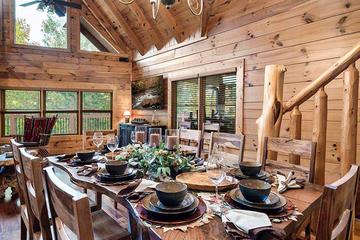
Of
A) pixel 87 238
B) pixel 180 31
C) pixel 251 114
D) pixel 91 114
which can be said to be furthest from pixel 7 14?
pixel 87 238

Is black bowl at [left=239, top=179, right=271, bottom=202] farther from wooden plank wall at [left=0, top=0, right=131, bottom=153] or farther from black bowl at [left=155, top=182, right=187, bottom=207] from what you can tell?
wooden plank wall at [left=0, top=0, right=131, bottom=153]

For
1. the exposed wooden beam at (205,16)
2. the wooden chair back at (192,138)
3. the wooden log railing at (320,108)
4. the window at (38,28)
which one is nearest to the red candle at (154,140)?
the wooden chair back at (192,138)

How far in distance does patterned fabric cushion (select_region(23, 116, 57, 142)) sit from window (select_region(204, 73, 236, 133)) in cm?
331

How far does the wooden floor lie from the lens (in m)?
2.57

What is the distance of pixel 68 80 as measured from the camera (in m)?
6.31

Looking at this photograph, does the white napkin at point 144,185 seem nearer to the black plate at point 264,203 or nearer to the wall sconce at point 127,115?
the black plate at point 264,203

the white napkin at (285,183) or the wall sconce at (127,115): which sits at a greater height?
the wall sconce at (127,115)

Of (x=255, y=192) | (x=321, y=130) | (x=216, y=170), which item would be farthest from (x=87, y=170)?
(x=321, y=130)

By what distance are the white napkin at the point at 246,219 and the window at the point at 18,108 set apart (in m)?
6.11

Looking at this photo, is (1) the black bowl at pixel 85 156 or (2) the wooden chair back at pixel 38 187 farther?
(1) the black bowl at pixel 85 156

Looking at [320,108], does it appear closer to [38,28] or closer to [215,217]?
[215,217]

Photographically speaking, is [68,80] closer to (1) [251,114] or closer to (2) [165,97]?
(2) [165,97]

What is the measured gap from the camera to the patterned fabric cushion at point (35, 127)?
5.04 meters

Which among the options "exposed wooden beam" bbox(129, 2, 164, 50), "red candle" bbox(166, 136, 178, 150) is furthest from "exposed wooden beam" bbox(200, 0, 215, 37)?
"red candle" bbox(166, 136, 178, 150)
